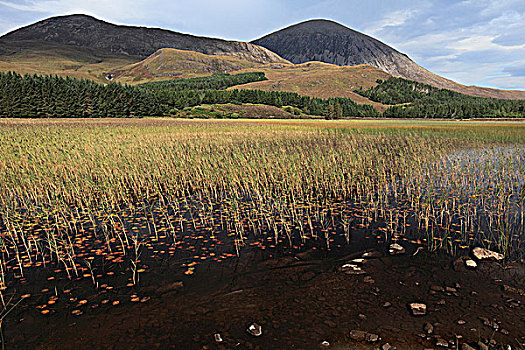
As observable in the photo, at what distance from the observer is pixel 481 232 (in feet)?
25.3

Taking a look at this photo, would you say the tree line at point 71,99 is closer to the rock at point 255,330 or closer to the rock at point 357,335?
the rock at point 255,330

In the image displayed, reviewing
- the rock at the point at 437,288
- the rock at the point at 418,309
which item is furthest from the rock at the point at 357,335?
the rock at the point at 437,288

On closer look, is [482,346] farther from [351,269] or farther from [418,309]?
[351,269]

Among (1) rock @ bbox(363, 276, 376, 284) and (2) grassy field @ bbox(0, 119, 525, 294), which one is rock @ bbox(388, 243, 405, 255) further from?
(1) rock @ bbox(363, 276, 376, 284)

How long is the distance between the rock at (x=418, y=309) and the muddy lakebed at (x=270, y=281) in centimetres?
2

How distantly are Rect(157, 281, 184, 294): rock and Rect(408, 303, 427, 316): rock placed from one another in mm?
3704

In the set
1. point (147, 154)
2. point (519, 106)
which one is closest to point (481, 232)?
point (147, 154)

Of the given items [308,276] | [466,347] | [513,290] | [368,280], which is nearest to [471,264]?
[513,290]

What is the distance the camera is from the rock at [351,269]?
6.02 m

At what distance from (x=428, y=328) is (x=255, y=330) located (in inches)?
92.7

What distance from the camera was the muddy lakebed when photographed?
4352 mm

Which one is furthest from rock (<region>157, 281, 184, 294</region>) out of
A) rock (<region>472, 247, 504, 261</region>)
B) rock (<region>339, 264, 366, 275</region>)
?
rock (<region>472, 247, 504, 261</region>)

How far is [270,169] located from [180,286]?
9054mm

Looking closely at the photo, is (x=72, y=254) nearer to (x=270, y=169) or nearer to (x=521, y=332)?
(x=521, y=332)
